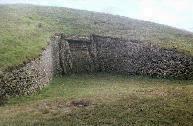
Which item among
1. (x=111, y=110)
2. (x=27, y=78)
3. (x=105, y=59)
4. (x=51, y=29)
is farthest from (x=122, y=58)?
(x=111, y=110)

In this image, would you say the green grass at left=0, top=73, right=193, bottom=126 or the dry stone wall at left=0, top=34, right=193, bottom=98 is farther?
the dry stone wall at left=0, top=34, right=193, bottom=98

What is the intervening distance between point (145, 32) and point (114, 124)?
50933 millimetres

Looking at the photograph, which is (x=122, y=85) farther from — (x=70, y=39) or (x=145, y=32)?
(x=145, y=32)

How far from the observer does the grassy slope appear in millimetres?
60531

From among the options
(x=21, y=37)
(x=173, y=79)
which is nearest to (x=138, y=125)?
(x=173, y=79)

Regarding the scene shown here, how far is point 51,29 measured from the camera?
265ft

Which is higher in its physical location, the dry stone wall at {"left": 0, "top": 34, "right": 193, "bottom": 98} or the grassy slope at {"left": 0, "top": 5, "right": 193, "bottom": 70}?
the grassy slope at {"left": 0, "top": 5, "right": 193, "bottom": 70}

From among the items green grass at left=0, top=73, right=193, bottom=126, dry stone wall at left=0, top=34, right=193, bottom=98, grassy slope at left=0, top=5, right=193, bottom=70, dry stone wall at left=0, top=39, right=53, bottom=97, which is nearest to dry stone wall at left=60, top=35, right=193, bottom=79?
dry stone wall at left=0, top=34, right=193, bottom=98

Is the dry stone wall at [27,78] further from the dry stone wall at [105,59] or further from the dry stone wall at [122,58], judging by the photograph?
the dry stone wall at [122,58]

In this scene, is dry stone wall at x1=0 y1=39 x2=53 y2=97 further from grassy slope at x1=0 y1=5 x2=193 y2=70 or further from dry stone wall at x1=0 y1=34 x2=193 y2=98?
grassy slope at x1=0 y1=5 x2=193 y2=70

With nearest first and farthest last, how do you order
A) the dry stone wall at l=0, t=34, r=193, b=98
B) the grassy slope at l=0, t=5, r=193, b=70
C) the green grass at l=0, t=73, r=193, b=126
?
1. the green grass at l=0, t=73, r=193, b=126
2. the grassy slope at l=0, t=5, r=193, b=70
3. the dry stone wall at l=0, t=34, r=193, b=98

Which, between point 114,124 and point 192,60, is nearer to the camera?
point 114,124

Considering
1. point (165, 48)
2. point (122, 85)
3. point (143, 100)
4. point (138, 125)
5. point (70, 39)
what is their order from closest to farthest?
point (138, 125) < point (143, 100) < point (122, 85) < point (165, 48) < point (70, 39)

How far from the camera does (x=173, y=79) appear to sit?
64.5 meters
